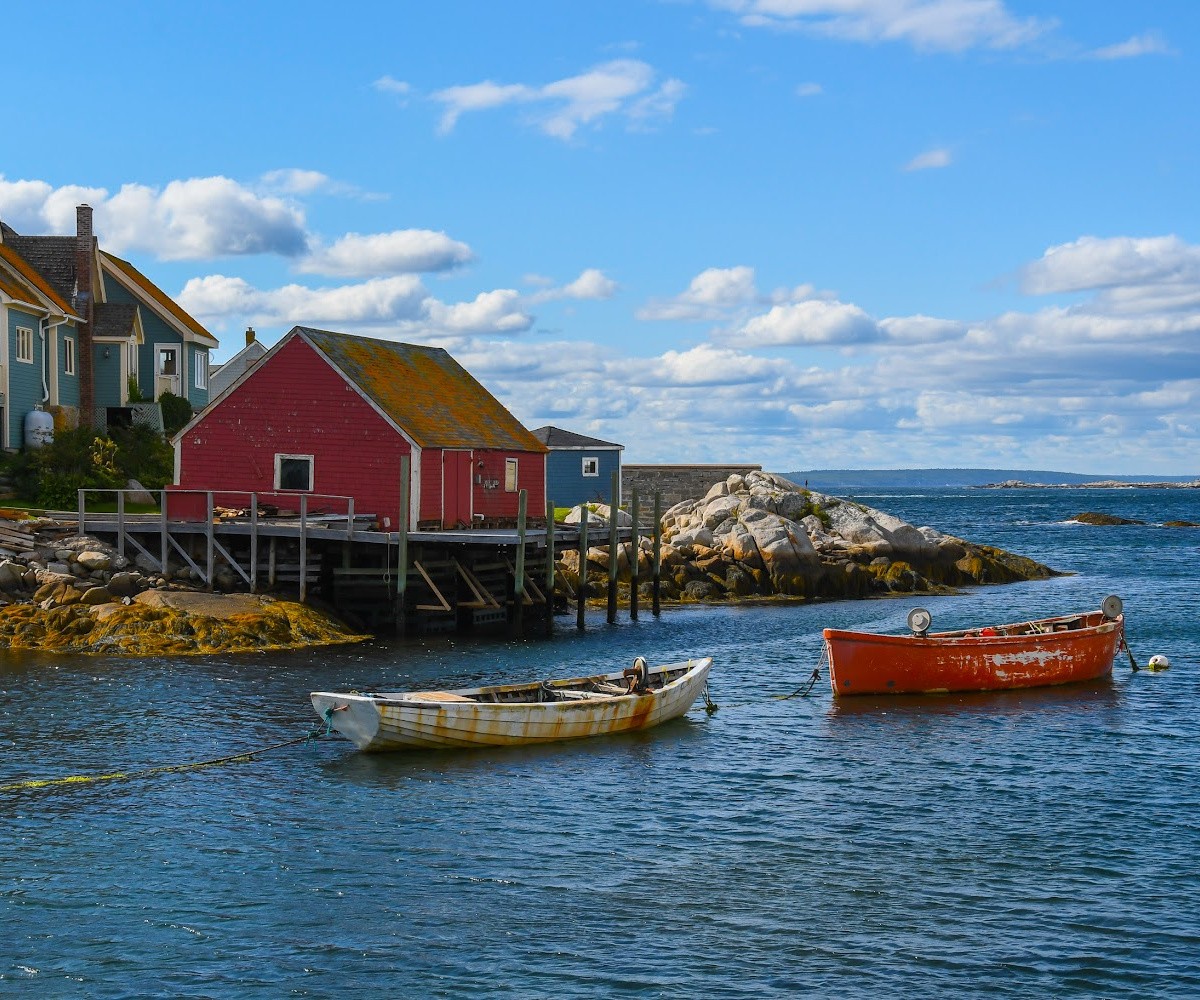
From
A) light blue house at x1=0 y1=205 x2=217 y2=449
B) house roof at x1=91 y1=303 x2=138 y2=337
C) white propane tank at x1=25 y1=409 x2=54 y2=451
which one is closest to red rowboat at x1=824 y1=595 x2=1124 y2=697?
white propane tank at x1=25 y1=409 x2=54 y2=451

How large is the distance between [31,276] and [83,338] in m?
3.53

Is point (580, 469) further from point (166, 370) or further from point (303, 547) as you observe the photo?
point (303, 547)

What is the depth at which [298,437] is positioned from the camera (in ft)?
129

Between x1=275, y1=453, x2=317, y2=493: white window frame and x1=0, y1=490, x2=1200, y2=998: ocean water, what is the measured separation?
8.99 meters

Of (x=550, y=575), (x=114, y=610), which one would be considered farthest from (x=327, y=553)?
(x=114, y=610)

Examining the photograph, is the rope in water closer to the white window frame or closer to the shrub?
the white window frame

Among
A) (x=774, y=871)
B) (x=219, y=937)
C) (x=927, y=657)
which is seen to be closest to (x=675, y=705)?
(x=927, y=657)

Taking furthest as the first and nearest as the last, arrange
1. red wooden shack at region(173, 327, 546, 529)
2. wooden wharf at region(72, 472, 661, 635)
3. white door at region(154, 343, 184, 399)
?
white door at region(154, 343, 184, 399) → red wooden shack at region(173, 327, 546, 529) → wooden wharf at region(72, 472, 661, 635)

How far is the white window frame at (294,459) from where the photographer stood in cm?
3928

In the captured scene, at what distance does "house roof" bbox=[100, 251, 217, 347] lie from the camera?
2237 inches

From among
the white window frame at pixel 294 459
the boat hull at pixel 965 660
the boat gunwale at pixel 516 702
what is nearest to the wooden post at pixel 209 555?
the white window frame at pixel 294 459

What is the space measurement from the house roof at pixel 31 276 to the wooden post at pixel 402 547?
65.4 feet

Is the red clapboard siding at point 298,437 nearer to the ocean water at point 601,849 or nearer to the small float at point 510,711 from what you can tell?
the ocean water at point 601,849

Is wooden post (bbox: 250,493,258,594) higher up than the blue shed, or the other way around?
the blue shed
